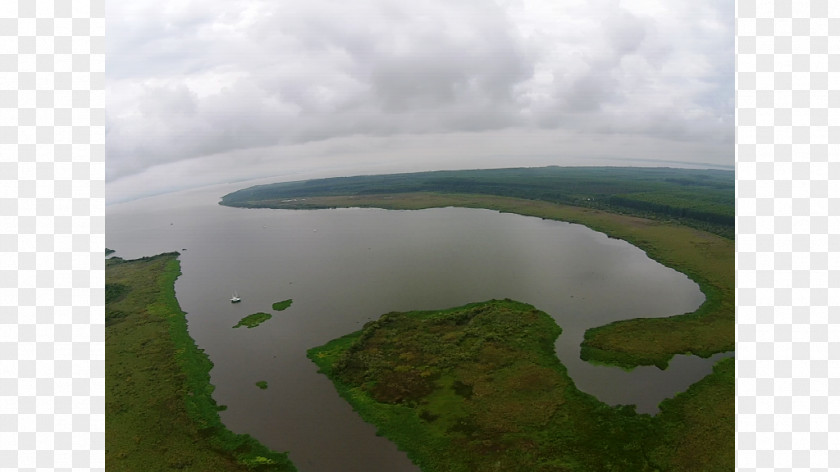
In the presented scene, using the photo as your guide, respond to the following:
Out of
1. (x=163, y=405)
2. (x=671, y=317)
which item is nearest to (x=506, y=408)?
(x=671, y=317)

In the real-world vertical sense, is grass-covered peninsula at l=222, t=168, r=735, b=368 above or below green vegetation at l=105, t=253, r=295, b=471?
above

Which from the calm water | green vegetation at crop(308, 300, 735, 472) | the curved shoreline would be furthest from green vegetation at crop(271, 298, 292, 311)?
the curved shoreline

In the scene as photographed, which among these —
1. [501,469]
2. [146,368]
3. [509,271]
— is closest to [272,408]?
[146,368]

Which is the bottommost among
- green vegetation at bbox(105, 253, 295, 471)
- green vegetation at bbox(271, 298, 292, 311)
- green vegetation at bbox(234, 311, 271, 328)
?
green vegetation at bbox(105, 253, 295, 471)

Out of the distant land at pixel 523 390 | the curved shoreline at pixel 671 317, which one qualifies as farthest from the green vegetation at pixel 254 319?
the curved shoreline at pixel 671 317

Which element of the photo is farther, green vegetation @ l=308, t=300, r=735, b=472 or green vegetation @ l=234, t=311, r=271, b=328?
green vegetation @ l=234, t=311, r=271, b=328

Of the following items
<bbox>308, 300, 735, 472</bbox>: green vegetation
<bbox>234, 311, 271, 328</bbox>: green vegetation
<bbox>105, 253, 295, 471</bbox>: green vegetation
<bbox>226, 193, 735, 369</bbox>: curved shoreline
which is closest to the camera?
<bbox>308, 300, 735, 472</bbox>: green vegetation

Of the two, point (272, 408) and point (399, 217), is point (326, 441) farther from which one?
point (399, 217)

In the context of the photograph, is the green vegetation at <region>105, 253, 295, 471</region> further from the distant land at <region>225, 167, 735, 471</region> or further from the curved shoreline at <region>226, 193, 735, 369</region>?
the curved shoreline at <region>226, 193, 735, 369</region>
